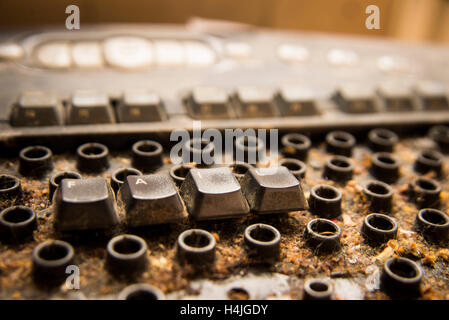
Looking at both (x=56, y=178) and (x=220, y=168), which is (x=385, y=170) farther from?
(x=56, y=178)

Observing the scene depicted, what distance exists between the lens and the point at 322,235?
731 mm

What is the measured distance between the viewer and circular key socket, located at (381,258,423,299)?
0.65 m

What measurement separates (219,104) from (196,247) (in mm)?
414

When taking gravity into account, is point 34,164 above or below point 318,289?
above

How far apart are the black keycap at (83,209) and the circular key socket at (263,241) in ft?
0.63

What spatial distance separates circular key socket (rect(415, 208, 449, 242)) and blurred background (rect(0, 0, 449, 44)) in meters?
0.92

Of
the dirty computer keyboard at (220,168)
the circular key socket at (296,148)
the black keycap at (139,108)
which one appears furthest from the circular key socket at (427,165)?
the black keycap at (139,108)

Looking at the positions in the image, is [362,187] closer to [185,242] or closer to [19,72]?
[185,242]

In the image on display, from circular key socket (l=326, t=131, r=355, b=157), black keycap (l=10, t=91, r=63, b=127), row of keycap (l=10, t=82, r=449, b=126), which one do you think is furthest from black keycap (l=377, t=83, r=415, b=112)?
black keycap (l=10, t=91, r=63, b=127)

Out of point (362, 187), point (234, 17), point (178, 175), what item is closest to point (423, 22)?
point (234, 17)

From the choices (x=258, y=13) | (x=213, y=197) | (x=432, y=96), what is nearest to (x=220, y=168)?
(x=213, y=197)

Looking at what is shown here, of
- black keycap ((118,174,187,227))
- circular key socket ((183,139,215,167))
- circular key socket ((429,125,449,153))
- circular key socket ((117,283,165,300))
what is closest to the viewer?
circular key socket ((117,283,165,300))

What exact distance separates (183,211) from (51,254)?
0.19m

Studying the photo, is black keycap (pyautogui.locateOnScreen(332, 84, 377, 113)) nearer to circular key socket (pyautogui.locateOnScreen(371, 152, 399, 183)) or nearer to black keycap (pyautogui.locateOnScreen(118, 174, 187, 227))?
circular key socket (pyautogui.locateOnScreen(371, 152, 399, 183))
